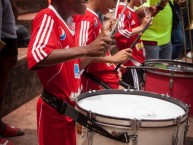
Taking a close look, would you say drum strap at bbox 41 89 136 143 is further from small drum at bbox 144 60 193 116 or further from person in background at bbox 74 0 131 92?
small drum at bbox 144 60 193 116

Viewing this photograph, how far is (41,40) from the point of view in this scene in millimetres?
2320

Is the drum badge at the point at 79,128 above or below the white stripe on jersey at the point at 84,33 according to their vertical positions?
below

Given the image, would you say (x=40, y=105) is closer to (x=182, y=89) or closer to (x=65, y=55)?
(x=65, y=55)

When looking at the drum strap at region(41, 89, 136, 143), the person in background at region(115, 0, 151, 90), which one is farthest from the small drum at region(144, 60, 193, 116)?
the drum strap at region(41, 89, 136, 143)

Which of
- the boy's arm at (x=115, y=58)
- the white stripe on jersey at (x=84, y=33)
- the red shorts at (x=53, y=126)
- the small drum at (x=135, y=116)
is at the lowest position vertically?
the red shorts at (x=53, y=126)

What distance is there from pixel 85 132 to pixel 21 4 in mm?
4997

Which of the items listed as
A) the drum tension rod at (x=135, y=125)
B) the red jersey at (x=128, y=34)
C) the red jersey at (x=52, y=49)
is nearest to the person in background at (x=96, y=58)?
the red jersey at (x=52, y=49)

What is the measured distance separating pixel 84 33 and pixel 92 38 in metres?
0.09

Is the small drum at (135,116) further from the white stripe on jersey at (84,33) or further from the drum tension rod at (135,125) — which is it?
the white stripe on jersey at (84,33)

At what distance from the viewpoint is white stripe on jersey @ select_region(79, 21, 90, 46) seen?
117 inches

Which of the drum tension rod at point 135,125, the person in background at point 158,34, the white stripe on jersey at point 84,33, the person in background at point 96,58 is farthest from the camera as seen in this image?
the person in background at point 158,34

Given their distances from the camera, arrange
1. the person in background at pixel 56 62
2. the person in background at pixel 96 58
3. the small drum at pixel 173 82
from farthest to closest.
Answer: the small drum at pixel 173 82 → the person in background at pixel 96 58 → the person in background at pixel 56 62

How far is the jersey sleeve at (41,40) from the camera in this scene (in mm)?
2271

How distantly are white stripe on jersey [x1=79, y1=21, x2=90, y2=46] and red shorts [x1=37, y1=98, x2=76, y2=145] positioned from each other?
0.60 metres
